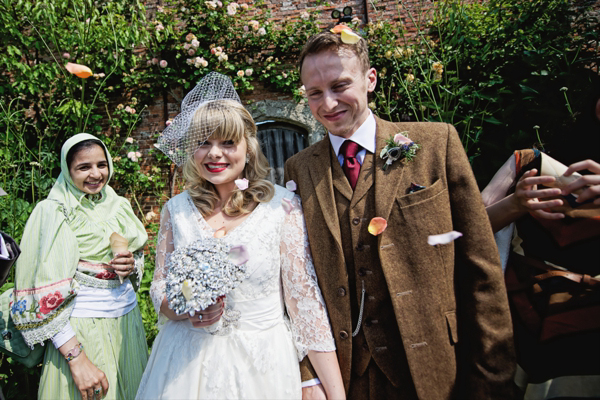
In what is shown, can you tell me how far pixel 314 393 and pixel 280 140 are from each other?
4.40 meters

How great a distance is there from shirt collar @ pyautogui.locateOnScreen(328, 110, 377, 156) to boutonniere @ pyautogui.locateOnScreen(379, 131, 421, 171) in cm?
8

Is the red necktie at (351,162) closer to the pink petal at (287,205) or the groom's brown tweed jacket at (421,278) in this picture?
the groom's brown tweed jacket at (421,278)

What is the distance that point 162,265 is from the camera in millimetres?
1785

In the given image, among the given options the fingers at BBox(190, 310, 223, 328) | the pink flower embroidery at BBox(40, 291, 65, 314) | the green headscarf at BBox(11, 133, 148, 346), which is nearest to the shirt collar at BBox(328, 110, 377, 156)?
the fingers at BBox(190, 310, 223, 328)

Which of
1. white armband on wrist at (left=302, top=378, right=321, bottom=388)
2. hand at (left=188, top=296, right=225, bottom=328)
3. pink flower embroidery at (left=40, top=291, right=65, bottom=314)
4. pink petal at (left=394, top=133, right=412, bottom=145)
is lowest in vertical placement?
white armband on wrist at (left=302, top=378, right=321, bottom=388)

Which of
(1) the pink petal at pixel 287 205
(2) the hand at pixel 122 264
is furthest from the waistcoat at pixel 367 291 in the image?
(2) the hand at pixel 122 264

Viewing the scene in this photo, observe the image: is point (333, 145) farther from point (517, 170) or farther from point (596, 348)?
point (596, 348)

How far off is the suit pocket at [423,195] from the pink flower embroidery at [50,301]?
2.09 m

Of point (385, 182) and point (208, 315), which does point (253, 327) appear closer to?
point (208, 315)

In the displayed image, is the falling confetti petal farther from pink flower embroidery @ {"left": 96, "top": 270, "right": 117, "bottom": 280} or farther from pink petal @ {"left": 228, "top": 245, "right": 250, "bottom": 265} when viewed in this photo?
pink flower embroidery @ {"left": 96, "top": 270, "right": 117, "bottom": 280}

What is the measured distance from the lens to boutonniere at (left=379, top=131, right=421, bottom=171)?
1.61 metres

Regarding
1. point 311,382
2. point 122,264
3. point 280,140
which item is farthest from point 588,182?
point 280,140

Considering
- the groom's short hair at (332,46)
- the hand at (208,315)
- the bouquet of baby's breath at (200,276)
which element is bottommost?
the hand at (208,315)

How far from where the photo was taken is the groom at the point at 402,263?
1.45 m
